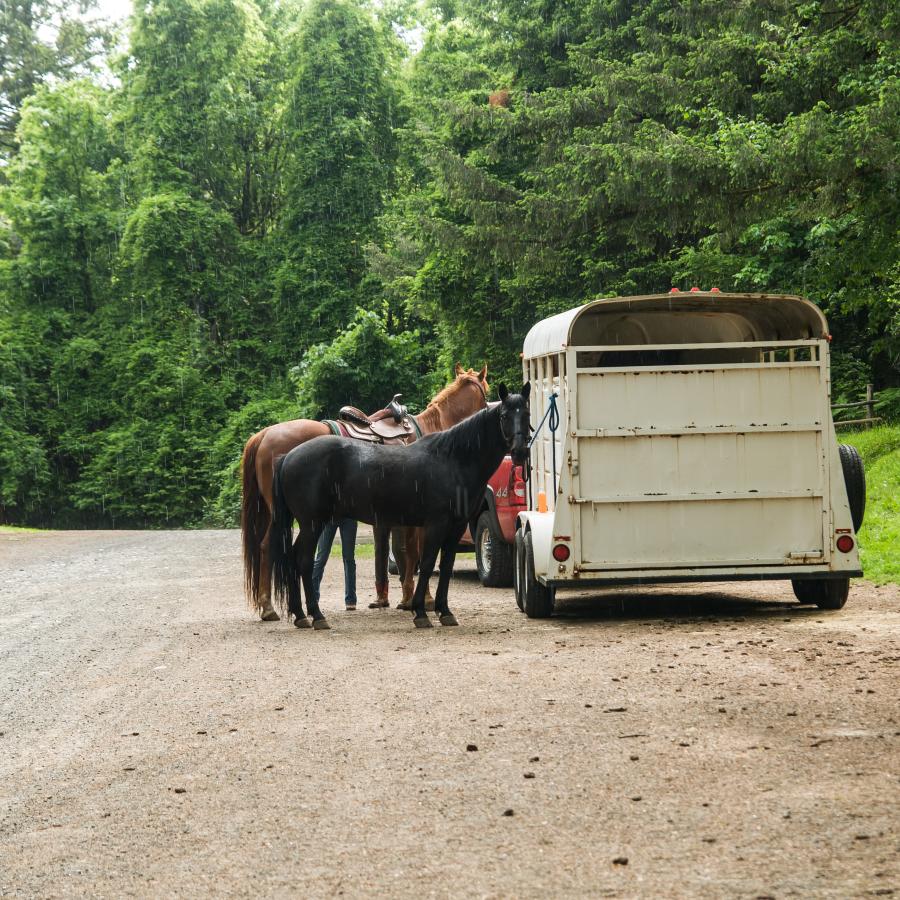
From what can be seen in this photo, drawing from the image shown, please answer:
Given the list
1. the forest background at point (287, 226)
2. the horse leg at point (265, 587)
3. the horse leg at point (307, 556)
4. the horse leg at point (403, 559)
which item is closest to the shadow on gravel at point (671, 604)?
the horse leg at point (403, 559)

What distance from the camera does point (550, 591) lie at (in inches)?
473

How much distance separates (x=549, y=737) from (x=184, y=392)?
40790 millimetres

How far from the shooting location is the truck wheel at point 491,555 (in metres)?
15.5

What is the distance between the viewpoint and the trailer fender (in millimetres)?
11531

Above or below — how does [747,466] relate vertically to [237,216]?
below

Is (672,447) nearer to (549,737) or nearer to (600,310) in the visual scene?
(600,310)

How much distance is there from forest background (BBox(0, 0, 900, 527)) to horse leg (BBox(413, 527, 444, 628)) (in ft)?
40.3

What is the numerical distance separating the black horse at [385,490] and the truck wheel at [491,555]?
3.23 meters

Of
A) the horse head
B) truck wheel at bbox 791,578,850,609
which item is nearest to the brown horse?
the horse head

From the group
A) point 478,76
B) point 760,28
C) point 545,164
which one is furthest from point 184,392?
point 760,28

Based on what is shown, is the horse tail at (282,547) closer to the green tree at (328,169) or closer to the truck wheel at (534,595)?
the truck wheel at (534,595)

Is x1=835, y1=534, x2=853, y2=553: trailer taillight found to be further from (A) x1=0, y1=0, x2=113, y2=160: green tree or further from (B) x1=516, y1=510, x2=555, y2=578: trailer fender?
(A) x1=0, y1=0, x2=113, y2=160: green tree

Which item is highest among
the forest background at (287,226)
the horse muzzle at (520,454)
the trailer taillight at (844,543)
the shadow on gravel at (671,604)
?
the forest background at (287,226)

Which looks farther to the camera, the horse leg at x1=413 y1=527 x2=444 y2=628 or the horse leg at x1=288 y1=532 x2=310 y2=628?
the horse leg at x1=288 y1=532 x2=310 y2=628
